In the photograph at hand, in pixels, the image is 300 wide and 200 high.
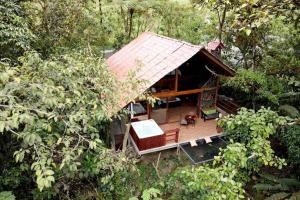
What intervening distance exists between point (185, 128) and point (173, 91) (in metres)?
2.21

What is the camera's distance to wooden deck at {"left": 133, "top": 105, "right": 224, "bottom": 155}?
13.6m

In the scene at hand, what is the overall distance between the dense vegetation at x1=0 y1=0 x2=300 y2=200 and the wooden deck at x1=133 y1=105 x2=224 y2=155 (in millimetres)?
1429

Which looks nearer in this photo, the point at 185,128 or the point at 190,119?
the point at 185,128

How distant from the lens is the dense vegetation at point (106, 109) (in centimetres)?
612

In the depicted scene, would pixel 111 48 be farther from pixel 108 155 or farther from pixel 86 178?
pixel 108 155

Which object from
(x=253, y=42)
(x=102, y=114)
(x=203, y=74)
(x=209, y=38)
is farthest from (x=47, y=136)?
(x=209, y=38)

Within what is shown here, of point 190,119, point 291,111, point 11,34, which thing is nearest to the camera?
point 11,34

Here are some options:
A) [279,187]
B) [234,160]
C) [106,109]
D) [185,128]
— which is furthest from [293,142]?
[106,109]

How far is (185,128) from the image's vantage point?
14867 mm

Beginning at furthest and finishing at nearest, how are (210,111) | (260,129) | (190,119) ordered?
(210,111) → (190,119) → (260,129)

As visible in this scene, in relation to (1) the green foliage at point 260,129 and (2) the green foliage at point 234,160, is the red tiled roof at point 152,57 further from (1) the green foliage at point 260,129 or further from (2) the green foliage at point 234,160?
(2) the green foliage at point 234,160

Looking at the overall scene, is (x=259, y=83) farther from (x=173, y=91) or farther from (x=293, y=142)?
(x=173, y=91)

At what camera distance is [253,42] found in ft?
53.0

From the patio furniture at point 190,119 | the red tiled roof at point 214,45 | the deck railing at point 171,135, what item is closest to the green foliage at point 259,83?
the patio furniture at point 190,119
